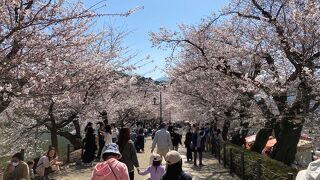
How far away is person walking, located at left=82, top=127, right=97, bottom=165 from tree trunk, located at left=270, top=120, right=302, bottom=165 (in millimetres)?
6329

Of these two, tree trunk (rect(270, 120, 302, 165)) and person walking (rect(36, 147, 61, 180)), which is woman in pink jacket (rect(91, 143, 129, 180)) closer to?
person walking (rect(36, 147, 61, 180))

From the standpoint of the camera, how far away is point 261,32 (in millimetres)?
12383

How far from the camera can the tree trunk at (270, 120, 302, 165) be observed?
12.8 meters

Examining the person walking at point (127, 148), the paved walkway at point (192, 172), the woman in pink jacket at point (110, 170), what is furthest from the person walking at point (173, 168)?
the paved walkway at point (192, 172)

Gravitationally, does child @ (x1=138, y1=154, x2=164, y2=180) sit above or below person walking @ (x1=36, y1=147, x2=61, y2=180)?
above

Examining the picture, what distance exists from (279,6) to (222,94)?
338 inches

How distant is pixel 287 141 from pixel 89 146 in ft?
22.3

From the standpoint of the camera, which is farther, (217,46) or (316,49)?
(217,46)

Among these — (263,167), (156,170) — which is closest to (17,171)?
(156,170)

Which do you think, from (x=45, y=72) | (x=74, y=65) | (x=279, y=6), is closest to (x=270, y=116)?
(x=279, y=6)

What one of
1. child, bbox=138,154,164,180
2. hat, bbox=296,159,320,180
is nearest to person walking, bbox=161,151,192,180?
hat, bbox=296,159,320,180

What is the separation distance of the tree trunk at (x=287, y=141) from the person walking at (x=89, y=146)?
20.8 ft

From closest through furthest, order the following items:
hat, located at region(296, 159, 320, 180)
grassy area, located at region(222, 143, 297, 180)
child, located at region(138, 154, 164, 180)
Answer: hat, located at region(296, 159, 320, 180), child, located at region(138, 154, 164, 180), grassy area, located at region(222, 143, 297, 180)

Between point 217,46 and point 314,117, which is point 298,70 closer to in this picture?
point 314,117
